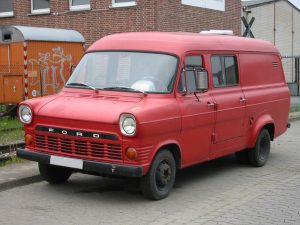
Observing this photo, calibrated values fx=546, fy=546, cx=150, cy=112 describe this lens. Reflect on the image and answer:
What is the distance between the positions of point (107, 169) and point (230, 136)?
8.27ft

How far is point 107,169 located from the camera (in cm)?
639

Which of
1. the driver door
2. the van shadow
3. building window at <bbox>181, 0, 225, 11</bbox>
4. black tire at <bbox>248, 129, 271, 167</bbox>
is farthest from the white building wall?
the driver door

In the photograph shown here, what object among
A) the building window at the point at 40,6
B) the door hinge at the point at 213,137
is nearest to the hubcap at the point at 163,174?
the door hinge at the point at 213,137

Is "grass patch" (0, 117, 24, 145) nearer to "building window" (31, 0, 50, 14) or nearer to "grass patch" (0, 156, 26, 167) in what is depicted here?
"grass patch" (0, 156, 26, 167)

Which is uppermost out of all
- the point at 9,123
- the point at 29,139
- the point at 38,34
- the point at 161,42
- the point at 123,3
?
the point at 123,3

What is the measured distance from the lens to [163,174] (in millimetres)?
6848

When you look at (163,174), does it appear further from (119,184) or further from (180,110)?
(119,184)

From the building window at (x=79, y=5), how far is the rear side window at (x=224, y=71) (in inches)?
433

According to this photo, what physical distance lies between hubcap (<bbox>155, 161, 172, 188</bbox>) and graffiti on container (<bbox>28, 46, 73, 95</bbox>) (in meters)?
8.94

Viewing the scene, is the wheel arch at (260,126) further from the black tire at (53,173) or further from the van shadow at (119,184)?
the black tire at (53,173)

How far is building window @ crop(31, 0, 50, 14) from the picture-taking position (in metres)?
19.9

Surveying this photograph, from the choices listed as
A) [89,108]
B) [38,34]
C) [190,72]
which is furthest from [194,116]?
[38,34]

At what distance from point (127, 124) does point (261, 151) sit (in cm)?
371

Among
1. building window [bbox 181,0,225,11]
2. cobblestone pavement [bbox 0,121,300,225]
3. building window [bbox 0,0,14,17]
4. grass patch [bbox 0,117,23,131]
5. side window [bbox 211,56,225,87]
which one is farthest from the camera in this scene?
building window [bbox 0,0,14,17]
